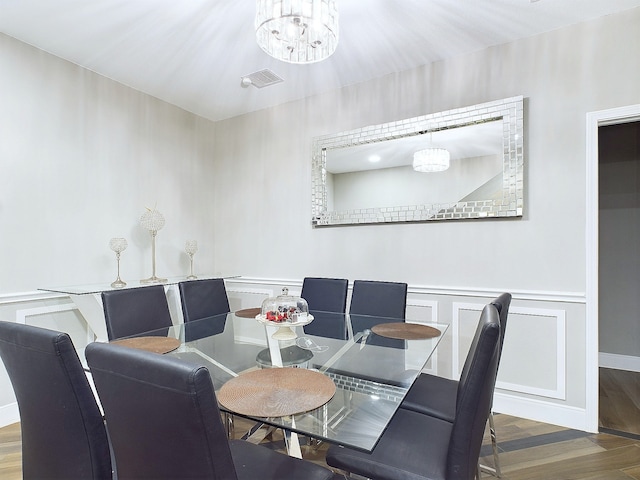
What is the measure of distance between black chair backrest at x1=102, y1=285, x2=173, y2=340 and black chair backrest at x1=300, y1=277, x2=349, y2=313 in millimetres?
1071

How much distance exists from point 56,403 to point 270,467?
697 mm

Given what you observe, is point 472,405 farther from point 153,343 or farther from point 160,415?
point 153,343

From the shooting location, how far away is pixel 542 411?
244 cm

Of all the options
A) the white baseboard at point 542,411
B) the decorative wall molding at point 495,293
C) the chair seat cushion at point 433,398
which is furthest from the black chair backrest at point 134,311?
the white baseboard at point 542,411

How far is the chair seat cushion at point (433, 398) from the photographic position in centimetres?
162

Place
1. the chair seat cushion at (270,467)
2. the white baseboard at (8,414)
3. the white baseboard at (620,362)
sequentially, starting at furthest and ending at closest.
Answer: the white baseboard at (620,362)
the white baseboard at (8,414)
the chair seat cushion at (270,467)

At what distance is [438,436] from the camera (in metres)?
1.42

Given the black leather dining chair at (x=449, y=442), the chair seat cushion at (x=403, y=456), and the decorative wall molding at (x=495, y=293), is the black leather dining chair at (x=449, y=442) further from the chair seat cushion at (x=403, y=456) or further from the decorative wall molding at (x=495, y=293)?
the decorative wall molding at (x=495, y=293)

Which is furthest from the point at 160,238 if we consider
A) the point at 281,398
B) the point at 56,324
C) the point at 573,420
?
the point at 573,420

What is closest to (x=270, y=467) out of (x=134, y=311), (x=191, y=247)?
(x=134, y=311)

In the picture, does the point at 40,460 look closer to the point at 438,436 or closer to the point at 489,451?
the point at 438,436

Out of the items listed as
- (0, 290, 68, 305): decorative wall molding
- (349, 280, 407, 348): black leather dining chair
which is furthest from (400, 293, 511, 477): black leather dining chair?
(0, 290, 68, 305): decorative wall molding

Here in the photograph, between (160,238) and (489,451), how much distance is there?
10.6 feet

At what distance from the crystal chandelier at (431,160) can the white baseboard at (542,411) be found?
5.80 ft
